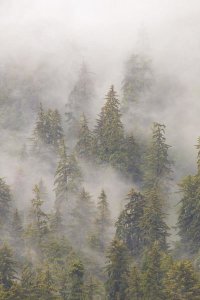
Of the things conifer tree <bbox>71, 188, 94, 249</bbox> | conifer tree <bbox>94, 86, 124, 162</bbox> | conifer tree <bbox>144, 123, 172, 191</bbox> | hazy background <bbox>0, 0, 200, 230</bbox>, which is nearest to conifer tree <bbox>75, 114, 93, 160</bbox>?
conifer tree <bbox>94, 86, 124, 162</bbox>

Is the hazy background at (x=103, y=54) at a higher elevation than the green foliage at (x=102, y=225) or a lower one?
higher

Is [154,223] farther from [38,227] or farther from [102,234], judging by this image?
[38,227]

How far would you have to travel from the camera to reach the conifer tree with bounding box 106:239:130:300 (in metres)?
46.2

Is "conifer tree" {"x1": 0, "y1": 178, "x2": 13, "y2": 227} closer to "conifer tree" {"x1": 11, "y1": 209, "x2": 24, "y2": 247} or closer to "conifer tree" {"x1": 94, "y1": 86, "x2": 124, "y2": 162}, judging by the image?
"conifer tree" {"x1": 11, "y1": 209, "x2": 24, "y2": 247}

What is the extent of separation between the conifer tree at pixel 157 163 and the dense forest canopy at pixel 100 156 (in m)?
0.18

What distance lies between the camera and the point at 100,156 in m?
76.6

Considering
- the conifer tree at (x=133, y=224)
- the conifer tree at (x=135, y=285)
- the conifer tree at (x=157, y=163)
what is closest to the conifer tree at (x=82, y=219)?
the conifer tree at (x=133, y=224)

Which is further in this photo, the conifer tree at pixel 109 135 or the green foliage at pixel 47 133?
the green foliage at pixel 47 133

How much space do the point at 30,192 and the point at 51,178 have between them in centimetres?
498

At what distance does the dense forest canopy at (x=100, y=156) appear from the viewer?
155 feet

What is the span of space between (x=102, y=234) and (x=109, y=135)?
16.3 meters

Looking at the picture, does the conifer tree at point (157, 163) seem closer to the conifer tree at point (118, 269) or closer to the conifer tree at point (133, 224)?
the conifer tree at point (133, 224)

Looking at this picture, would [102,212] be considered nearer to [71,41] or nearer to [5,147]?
[5,147]

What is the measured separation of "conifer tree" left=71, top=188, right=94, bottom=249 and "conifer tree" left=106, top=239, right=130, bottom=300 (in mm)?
19360
